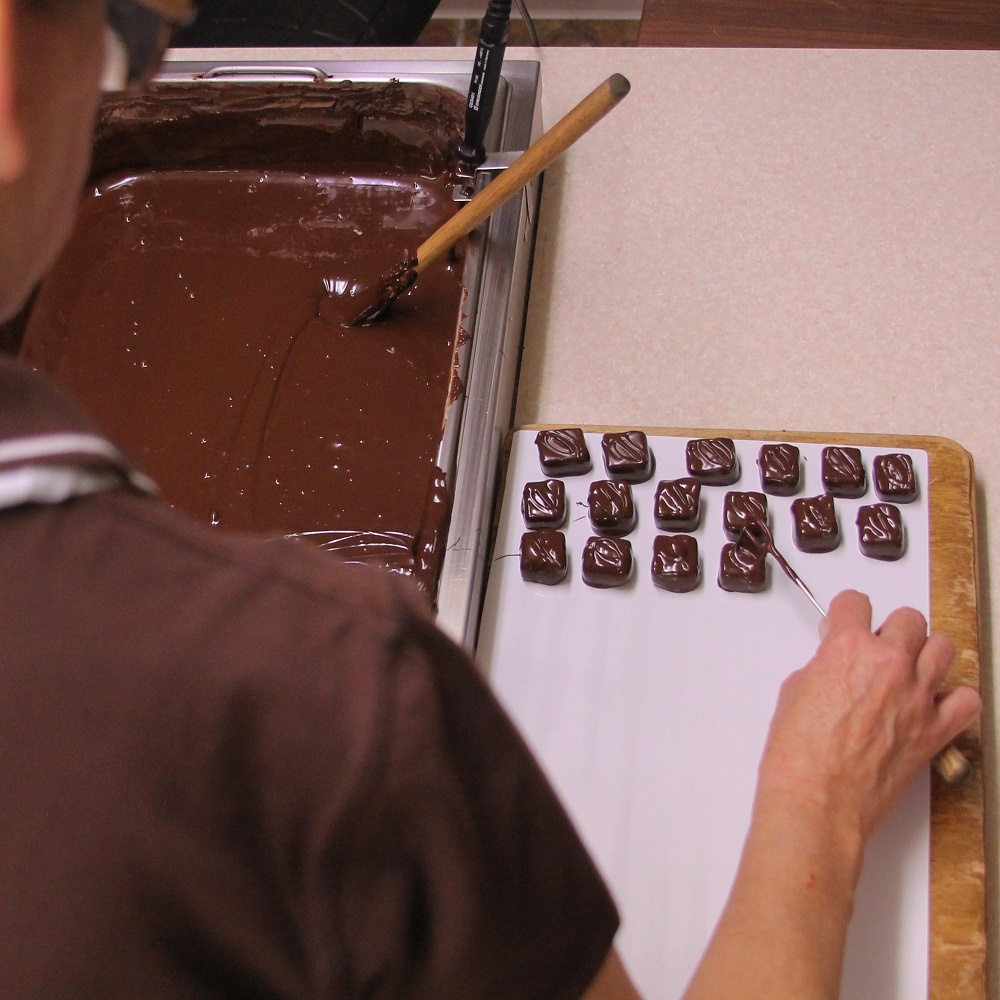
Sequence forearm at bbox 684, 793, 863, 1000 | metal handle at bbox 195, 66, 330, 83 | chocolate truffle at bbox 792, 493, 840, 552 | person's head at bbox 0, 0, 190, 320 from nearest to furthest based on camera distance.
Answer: person's head at bbox 0, 0, 190, 320, forearm at bbox 684, 793, 863, 1000, chocolate truffle at bbox 792, 493, 840, 552, metal handle at bbox 195, 66, 330, 83

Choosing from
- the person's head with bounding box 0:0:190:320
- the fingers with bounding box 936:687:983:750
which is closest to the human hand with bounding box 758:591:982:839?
the fingers with bounding box 936:687:983:750

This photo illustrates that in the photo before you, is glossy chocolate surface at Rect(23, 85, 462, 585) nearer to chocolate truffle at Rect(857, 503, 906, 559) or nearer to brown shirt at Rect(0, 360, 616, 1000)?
chocolate truffle at Rect(857, 503, 906, 559)

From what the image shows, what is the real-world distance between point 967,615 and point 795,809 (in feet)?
1.17

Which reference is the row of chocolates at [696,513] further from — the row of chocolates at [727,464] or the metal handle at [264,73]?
the metal handle at [264,73]

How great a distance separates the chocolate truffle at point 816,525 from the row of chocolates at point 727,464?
0.03 metres

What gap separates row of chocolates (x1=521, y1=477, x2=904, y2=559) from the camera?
1102 millimetres

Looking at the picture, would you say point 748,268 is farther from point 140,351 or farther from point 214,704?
point 214,704

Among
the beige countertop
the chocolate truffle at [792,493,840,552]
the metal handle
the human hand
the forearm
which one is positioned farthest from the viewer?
the metal handle

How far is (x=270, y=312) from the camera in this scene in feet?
4.42

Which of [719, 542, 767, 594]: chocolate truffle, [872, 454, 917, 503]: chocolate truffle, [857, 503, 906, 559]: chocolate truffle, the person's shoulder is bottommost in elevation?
the person's shoulder

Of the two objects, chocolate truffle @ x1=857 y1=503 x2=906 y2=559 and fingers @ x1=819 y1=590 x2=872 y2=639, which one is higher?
chocolate truffle @ x1=857 y1=503 x2=906 y2=559

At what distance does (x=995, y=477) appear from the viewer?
1190mm

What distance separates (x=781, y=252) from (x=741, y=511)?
45cm

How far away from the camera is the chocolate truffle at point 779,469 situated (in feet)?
3.76
